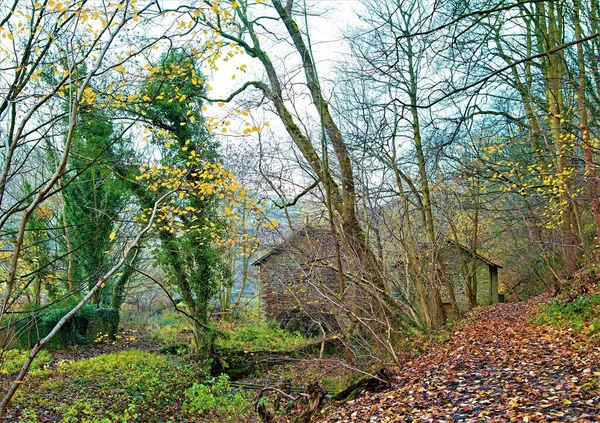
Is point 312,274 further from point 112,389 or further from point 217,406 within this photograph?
point 112,389

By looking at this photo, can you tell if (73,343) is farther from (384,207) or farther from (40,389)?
(384,207)

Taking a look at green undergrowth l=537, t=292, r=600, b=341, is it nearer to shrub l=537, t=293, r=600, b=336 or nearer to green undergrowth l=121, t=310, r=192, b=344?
shrub l=537, t=293, r=600, b=336

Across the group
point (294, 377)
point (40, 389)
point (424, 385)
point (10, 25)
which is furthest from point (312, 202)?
point (10, 25)

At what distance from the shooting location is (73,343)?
48.0ft

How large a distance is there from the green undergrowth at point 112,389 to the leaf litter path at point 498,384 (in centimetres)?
422

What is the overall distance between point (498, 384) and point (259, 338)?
432 inches

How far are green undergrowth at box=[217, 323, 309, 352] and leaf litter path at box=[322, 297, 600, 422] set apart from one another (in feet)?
21.5

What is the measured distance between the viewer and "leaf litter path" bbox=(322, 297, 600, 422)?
4.37 m

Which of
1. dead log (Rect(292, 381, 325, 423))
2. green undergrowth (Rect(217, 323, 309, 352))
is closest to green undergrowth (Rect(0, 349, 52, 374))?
green undergrowth (Rect(217, 323, 309, 352))

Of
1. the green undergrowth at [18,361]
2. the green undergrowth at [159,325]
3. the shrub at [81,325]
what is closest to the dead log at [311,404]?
the green undergrowth at [18,361]

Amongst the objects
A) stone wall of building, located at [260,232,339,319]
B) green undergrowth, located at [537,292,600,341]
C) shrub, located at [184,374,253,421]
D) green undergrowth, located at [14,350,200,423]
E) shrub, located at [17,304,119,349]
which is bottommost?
shrub, located at [184,374,253,421]

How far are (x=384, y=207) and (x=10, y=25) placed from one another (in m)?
7.96

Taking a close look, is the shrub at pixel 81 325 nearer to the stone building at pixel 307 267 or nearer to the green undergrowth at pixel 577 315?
the stone building at pixel 307 267

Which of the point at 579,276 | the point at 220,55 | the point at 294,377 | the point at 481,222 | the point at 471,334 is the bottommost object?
the point at 294,377
